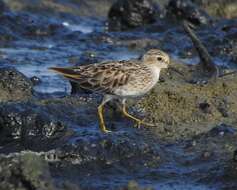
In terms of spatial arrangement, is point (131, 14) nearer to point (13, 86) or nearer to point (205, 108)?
point (13, 86)

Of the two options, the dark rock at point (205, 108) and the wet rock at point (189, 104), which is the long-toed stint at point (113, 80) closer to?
the wet rock at point (189, 104)

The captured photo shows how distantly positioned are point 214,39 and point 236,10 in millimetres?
3191

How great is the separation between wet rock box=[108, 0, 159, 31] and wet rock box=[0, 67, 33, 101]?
227 inches

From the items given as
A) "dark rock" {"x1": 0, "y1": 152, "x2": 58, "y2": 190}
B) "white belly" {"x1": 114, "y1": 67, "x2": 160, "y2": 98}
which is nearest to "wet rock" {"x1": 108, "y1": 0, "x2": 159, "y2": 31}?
"white belly" {"x1": 114, "y1": 67, "x2": 160, "y2": 98}

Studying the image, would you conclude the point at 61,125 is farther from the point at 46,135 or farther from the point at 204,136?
the point at 204,136

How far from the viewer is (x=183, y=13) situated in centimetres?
1752

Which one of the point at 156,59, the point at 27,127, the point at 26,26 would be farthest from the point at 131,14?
the point at 27,127

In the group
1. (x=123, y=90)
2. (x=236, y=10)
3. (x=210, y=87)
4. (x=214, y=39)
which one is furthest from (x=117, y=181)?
(x=236, y=10)

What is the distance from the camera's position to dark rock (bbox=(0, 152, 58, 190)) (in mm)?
7395

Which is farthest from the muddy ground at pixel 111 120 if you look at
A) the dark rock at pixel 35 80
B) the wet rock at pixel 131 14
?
the wet rock at pixel 131 14

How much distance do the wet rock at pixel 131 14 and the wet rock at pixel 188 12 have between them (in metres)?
0.37

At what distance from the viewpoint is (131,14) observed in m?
17.5

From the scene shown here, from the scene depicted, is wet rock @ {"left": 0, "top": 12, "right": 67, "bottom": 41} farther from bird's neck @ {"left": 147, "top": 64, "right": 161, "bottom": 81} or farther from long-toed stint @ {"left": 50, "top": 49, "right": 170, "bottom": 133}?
long-toed stint @ {"left": 50, "top": 49, "right": 170, "bottom": 133}

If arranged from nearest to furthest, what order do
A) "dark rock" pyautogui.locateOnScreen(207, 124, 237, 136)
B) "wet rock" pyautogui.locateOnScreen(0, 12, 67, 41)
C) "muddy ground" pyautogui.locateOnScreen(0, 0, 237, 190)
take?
"muddy ground" pyautogui.locateOnScreen(0, 0, 237, 190), "dark rock" pyautogui.locateOnScreen(207, 124, 237, 136), "wet rock" pyautogui.locateOnScreen(0, 12, 67, 41)
